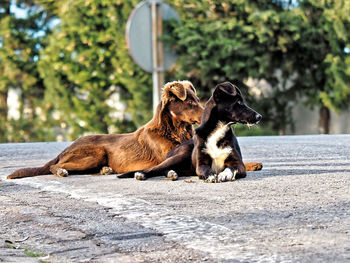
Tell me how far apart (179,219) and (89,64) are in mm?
19892

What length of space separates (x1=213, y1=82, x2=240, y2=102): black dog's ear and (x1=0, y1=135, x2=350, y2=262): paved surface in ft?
2.87

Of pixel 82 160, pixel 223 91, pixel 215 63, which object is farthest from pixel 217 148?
pixel 215 63

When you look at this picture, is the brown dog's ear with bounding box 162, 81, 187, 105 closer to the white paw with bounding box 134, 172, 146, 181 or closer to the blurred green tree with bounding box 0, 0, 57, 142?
the white paw with bounding box 134, 172, 146, 181

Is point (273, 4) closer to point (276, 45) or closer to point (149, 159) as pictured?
point (276, 45)

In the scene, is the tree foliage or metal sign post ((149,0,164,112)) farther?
the tree foliage

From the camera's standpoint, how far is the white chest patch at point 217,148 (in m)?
6.61

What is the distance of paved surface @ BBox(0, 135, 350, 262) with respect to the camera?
12.2ft

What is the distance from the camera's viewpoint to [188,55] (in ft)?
70.4

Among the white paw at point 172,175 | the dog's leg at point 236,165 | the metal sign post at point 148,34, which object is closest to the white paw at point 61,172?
the white paw at point 172,175

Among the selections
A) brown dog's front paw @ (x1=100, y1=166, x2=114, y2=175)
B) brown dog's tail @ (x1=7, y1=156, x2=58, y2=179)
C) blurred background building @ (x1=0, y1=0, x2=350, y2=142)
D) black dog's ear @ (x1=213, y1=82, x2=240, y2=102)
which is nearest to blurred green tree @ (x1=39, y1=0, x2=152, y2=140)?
blurred background building @ (x1=0, y1=0, x2=350, y2=142)

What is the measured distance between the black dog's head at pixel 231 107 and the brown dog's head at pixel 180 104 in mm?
626

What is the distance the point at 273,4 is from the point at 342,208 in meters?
19.0

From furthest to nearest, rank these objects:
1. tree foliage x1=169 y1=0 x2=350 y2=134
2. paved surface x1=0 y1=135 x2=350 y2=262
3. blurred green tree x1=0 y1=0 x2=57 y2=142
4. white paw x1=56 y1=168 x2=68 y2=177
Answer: blurred green tree x1=0 y1=0 x2=57 y2=142 < tree foliage x1=169 y1=0 x2=350 y2=134 < white paw x1=56 y1=168 x2=68 y2=177 < paved surface x1=0 y1=135 x2=350 y2=262

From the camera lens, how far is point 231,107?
6.69m
